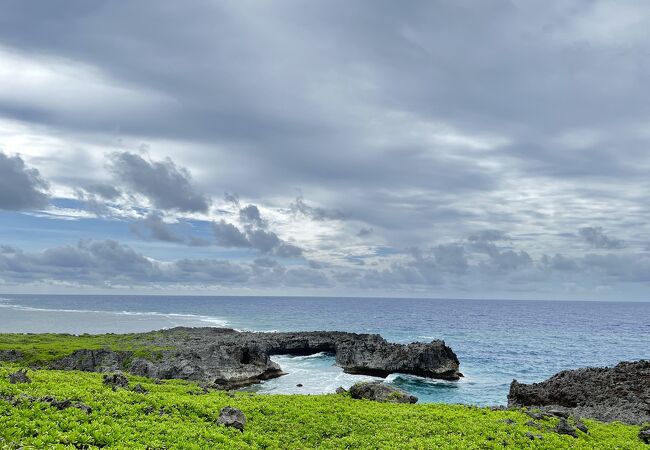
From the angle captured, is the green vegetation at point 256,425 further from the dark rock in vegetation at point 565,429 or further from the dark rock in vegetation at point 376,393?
the dark rock in vegetation at point 376,393

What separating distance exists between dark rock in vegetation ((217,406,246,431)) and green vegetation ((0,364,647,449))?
0.54 m

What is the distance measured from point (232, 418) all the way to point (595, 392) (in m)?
40.2

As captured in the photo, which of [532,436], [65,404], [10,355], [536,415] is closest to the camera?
[65,404]

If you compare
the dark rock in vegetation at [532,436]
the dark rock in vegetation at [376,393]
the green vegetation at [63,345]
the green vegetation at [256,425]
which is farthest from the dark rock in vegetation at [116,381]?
the green vegetation at [63,345]

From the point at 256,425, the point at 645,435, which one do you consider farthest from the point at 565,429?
the point at 256,425

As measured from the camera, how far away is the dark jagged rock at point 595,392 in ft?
132

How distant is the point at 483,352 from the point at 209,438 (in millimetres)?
103803

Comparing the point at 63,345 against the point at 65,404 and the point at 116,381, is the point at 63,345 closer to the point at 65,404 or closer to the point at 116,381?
the point at 116,381

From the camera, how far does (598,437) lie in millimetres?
26203

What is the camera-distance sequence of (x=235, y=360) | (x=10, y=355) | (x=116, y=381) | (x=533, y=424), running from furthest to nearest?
1. (x=235, y=360)
2. (x=10, y=355)
3. (x=116, y=381)
4. (x=533, y=424)

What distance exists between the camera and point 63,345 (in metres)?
79.8

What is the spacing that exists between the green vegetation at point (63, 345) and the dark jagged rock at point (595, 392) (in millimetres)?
57895

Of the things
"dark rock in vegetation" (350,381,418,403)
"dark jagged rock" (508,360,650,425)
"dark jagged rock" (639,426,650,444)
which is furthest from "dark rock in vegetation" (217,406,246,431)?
"dark jagged rock" (508,360,650,425)

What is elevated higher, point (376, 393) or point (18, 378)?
point (18, 378)
